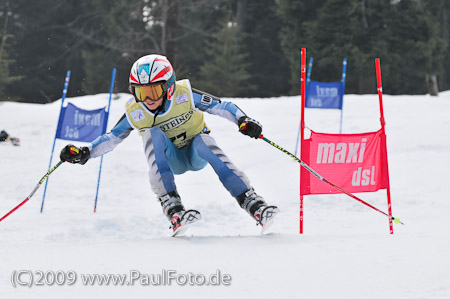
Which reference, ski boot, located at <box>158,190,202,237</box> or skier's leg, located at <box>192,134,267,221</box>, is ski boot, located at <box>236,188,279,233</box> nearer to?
skier's leg, located at <box>192,134,267,221</box>

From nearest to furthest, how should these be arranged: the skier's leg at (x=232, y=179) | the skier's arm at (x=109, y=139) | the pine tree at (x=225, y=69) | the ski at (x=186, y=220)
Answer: the ski at (x=186, y=220)
the skier's leg at (x=232, y=179)
the skier's arm at (x=109, y=139)
the pine tree at (x=225, y=69)

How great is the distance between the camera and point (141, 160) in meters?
11.8

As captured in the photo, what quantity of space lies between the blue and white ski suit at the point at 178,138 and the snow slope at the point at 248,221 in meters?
0.53

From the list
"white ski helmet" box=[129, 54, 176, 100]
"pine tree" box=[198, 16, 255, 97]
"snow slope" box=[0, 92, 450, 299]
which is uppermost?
"pine tree" box=[198, 16, 255, 97]

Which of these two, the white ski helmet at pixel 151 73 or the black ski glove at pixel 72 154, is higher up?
the white ski helmet at pixel 151 73

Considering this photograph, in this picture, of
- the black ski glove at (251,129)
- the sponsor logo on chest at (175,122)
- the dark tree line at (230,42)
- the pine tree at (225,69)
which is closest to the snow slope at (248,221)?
the black ski glove at (251,129)

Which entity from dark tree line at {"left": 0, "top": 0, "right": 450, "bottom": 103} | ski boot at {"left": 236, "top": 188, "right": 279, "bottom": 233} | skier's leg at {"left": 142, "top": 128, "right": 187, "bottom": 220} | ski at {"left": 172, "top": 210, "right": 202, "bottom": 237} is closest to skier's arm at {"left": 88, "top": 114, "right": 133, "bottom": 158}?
skier's leg at {"left": 142, "top": 128, "right": 187, "bottom": 220}

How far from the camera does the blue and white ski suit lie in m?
4.69

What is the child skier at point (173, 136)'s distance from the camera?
4.60 meters

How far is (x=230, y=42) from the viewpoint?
2345 centimetres

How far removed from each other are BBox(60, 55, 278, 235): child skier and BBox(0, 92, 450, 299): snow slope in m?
0.30

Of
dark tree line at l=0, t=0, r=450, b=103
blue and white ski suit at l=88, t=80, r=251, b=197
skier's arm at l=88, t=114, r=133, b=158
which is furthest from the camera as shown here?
dark tree line at l=0, t=0, r=450, b=103

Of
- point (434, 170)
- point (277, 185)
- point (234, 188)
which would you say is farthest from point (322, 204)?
point (234, 188)

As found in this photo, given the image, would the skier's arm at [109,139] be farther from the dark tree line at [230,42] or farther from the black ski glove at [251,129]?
the dark tree line at [230,42]
